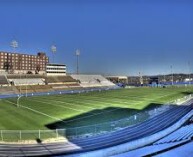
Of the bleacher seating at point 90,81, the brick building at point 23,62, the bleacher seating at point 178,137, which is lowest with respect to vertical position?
the bleacher seating at point 178,137

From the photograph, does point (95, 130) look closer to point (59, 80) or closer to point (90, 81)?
point (59, 80)

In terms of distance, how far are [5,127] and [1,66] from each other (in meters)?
131

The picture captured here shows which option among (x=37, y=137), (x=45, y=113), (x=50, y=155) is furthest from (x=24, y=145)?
(x=45, y=113)

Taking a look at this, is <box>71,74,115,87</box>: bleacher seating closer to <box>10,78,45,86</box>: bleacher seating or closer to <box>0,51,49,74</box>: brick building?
<box>10,78,45,86</box>: bleacher seating

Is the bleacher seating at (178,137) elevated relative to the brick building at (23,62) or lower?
lower

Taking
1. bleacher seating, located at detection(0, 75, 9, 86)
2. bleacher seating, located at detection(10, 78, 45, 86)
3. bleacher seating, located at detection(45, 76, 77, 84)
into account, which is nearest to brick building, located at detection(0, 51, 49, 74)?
bleacher seating, located at detection(45, 76, 77, 84)

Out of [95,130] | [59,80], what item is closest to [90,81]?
[59,80]

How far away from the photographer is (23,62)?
173250mm

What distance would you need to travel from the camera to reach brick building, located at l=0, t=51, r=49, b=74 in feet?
528

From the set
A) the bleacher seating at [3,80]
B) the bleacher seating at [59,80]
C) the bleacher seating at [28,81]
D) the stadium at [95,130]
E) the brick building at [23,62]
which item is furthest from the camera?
the brick building at [23,62]

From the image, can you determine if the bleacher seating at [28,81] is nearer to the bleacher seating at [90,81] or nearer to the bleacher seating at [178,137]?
the bleacher seating at [90,81]

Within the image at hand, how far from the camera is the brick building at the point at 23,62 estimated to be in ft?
528

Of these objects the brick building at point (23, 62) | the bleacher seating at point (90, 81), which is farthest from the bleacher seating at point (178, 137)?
the brick building at point (23, 62)

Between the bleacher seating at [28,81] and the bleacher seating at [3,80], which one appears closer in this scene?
the bleacher seating at [3,80]
